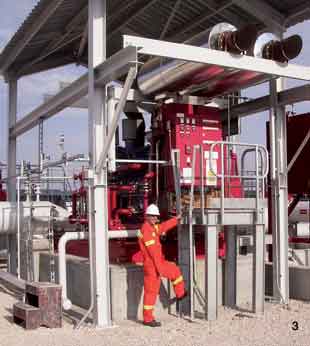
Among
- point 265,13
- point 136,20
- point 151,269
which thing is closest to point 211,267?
point 151,269

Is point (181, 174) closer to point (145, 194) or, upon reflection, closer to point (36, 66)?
point (145, 194)

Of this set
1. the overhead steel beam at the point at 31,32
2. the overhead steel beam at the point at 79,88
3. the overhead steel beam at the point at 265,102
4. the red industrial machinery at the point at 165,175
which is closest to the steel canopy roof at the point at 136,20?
the overhead steel beam at the point at 31,32

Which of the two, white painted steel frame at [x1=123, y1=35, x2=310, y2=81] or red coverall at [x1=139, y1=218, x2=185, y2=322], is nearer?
white painted steel frame at [x1=123, y1=35, x2=310, y2=81]

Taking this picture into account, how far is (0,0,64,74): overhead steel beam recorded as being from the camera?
29.9 ft

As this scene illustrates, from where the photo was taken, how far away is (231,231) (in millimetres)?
8672

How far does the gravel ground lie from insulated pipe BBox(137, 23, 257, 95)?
11.6 feet

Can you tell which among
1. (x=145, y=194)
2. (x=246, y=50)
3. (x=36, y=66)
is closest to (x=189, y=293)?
(x=145, y=194)

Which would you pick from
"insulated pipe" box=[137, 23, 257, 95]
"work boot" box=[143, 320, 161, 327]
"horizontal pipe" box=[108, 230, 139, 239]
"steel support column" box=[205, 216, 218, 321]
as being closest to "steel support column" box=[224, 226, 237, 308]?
"steel support column" box=[205, 216, 218, 321]

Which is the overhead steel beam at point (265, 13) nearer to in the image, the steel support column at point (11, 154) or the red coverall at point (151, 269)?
the red coverall at point (151, 269)

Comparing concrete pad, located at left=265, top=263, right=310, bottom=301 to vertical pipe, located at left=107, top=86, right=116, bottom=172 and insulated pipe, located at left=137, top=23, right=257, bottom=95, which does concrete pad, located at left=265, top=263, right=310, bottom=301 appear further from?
vertical pipe, located at left=107, top=86, right=116, bottom=172

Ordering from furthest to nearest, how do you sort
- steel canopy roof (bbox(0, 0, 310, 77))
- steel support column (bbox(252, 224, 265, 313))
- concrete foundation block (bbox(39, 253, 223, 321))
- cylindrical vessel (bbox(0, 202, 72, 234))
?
cylindrical vessel (bbox(0, 202, 72, 234))
steel canopy roof (bbox(0, 0, 310, 77))
steel support column (bbox(252, 224, 265, 313))
concrete foundation block (bbox(39, 253, 223, 321))

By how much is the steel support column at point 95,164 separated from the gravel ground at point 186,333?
440 mm

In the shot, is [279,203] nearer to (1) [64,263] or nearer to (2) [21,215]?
(1) [64,263]

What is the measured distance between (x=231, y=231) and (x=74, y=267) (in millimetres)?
2629
